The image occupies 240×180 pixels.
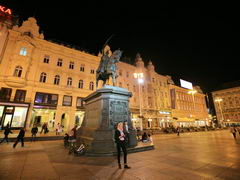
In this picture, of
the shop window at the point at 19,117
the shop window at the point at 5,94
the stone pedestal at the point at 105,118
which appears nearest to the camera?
the stone pedestal at the point at 105,118

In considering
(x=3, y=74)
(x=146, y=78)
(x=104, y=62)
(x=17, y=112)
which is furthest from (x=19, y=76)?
(x=146, y=78)

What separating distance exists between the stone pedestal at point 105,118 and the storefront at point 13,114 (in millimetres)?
17348

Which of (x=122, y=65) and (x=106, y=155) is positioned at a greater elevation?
(x=122, y=65)

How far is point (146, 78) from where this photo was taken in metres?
38.5

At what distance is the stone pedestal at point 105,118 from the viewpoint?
21.2ft

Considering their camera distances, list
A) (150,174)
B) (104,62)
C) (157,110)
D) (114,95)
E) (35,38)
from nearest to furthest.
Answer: (150,174) < (114,95) < (104,62) < (35,38) < (157,110)

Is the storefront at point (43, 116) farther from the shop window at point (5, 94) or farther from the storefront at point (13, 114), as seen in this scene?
the shop window at point (5, 94)

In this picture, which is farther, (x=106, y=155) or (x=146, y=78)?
(x=146, y=78)

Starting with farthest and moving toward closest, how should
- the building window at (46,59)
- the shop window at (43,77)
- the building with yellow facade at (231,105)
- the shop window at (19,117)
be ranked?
the building with yellow facade at (231,105)
the building window at (46,59)
the shop window at (43,77)
the shop window at (19,117)

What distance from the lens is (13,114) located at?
62.9 ft

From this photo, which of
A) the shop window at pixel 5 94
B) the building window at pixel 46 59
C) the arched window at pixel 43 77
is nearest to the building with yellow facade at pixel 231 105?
the arched window at pixel 43 77

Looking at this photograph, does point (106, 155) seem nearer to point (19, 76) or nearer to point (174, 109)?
point (19, 76)

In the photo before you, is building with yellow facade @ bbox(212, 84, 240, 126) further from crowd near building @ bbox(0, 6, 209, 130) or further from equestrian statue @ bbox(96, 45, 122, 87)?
equestrian statue @ bbox(96, 45, 122, 87)

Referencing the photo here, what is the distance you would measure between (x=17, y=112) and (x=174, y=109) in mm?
42218
